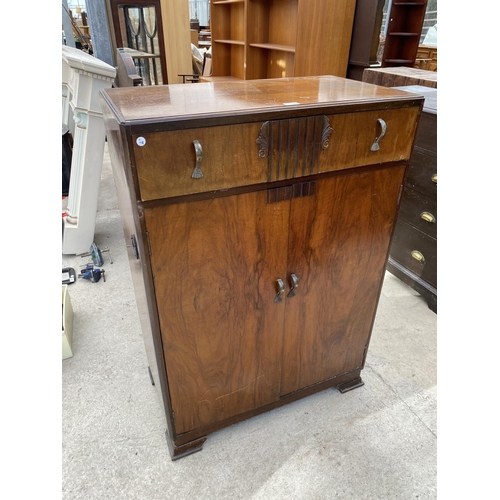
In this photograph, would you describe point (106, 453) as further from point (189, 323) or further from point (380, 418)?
point (380, 418)

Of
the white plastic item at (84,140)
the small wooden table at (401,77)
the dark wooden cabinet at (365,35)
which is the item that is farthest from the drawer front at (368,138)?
the dark wooden cabinet at (365,35)

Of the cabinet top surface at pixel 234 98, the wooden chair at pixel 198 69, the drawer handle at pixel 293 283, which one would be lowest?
the drawer handle at pixel 293 283

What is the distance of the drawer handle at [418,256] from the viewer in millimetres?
2015

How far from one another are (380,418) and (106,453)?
1051 millimetres

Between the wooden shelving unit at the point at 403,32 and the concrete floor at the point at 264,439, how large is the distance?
3.14 meters

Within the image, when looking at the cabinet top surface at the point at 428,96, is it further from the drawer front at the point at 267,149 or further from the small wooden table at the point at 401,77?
the drawer front at the point at 267,149

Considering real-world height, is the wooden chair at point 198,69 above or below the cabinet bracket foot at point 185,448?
above

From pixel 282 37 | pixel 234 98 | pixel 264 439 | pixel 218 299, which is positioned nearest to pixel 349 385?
pixel 264 439

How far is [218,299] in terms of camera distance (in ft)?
3.41

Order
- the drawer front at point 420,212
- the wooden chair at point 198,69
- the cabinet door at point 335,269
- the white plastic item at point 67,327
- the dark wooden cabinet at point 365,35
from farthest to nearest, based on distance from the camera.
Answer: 1. the wooden chair at point 198,69
2. the dark wooden cabinet at point 365,35
3. the drawer front at point 420,212
4. the white plastic item at point 67,327
5. the cabinet door at point 335,269

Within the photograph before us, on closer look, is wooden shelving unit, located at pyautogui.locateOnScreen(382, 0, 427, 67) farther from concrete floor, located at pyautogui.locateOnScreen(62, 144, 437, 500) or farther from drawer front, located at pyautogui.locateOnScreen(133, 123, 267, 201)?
drawer front, located at pyautogui.locateOnScreen(133, 123, 267, 201)

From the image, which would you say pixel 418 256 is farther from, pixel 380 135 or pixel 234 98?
pixel 234 98

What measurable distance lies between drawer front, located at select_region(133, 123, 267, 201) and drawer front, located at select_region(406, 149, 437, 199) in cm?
132

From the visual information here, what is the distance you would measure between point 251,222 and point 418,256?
56.0 inches
